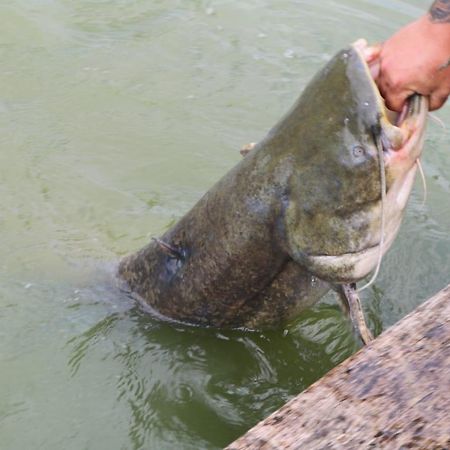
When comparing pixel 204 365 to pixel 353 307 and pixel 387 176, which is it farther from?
pixel 387 176

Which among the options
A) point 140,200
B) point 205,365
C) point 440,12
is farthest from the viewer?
point 140,200

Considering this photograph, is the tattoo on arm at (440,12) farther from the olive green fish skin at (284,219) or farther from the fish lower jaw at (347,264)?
the fish lower jaw at (347,264)

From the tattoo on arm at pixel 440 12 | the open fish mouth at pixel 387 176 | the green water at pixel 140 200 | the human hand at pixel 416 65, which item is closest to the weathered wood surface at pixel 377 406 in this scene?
the open fish mouth at pixel 387 176

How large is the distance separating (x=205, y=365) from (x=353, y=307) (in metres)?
0.89

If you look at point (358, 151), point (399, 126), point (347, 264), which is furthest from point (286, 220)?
point (399, 126)

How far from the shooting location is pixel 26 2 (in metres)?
6.40

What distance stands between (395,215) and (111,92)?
3.19 m

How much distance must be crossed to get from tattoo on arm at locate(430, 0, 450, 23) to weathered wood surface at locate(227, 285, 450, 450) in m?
1.00

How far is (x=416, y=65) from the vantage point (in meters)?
2.43

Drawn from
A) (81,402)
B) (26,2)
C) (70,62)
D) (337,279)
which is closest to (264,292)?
(337,279)

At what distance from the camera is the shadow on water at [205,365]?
125 inches

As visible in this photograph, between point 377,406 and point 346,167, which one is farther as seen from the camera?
point 346,167

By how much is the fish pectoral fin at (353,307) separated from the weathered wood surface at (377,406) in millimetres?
618

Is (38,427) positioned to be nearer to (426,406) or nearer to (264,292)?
(264,292)
